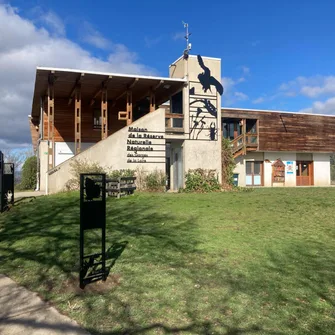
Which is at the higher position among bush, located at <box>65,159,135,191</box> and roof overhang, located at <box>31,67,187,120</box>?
roof overhang, located at <box>31,67,187,120</box>

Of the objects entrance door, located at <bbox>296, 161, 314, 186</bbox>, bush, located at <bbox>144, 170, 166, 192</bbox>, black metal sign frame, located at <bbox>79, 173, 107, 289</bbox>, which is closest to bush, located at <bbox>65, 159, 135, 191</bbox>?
bush, located at <bbox>144, 170, 166, 192</bbox>

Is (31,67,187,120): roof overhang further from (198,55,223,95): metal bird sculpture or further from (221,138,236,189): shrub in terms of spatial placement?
(221,138,236,189): shrub

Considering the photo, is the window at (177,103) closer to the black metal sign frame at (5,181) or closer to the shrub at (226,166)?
the shrub at (226,166)

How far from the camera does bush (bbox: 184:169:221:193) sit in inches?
675

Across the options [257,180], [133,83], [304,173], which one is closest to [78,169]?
[133,83]

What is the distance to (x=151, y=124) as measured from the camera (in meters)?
16.5

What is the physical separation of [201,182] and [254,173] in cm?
1054

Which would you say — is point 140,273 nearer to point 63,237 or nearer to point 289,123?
point 63,237

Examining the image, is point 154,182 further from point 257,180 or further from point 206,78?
point 257,180

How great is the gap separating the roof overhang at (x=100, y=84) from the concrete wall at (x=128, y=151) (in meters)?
2.28

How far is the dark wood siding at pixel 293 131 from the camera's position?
83.0ft

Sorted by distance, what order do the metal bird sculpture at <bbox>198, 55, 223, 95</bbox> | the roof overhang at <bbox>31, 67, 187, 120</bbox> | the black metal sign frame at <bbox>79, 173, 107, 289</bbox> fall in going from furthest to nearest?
the metal bird sculpture at <bbox>198, 55, 223, 95</bbox>, the roof overhang at <bbox>31, 67, 187, 120</bbox>, the black metal sign frame at <bbox>79, 173, 107, 289</bbox>

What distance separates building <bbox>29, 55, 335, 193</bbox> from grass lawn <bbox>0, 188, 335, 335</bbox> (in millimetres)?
7896

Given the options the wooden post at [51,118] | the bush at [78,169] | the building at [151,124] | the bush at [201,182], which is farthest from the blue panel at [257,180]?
the wooden post at [51,118]
